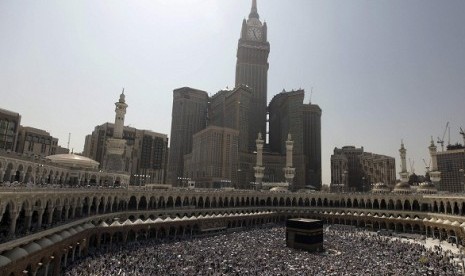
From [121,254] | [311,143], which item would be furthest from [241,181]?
[121,254]

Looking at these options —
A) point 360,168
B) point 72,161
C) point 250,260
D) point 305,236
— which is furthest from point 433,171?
point 360,168

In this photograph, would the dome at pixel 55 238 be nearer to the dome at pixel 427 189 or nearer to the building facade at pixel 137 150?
the dome at pixel 427 189

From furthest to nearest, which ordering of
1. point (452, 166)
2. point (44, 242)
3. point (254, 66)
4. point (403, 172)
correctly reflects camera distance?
point (254, 66) → point (452, 166) → point (403, 172) → point (44, 242)

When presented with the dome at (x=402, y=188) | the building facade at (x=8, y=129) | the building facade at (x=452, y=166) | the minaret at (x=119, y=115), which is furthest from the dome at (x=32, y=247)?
the building facade at (x=452, y=166)

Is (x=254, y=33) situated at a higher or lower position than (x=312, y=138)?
higher

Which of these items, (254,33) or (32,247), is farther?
(254,33)

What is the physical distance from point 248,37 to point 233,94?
170 ft

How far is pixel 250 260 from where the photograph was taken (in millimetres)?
33375

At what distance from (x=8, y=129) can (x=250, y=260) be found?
70.4 metres

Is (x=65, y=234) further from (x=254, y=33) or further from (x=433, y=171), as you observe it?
(x=254, y=33)

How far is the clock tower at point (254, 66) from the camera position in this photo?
18700cm

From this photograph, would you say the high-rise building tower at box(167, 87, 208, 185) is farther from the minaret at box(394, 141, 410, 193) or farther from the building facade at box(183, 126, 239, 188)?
the minaret at box(394, 141, 410, 193)

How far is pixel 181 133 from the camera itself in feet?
595

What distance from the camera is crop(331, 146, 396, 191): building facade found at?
577ft
